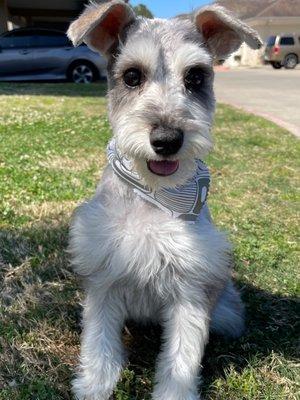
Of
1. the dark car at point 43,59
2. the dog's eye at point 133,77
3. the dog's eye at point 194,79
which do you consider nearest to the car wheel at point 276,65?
the dark car at point 43,59

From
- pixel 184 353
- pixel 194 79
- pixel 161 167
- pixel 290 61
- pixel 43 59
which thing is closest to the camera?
pixel 161 167

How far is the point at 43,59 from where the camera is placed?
17.0 m

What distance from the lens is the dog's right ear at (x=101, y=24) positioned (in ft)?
8.79

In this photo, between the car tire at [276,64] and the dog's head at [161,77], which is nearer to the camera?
the dog's head at [161,77]

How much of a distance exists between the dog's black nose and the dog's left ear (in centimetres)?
72

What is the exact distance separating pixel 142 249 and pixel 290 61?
39.3m

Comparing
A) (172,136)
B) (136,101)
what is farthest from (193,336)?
(136,101)

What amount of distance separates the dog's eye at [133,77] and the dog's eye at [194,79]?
0.24 metres

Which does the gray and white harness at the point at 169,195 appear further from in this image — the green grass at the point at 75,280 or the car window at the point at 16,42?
the car window at the point at 16,42

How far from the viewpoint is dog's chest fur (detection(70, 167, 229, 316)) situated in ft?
8.95

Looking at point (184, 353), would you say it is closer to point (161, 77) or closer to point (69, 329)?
point (69, 329)

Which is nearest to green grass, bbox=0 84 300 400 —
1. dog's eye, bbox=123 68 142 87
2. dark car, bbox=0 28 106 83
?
dog's eye, bbox=123 68 142 87

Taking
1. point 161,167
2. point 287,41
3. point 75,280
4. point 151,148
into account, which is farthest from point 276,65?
point 151,148

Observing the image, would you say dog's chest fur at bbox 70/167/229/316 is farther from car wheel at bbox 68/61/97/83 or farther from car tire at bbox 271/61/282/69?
car tire at bbox 271/61/282/69
